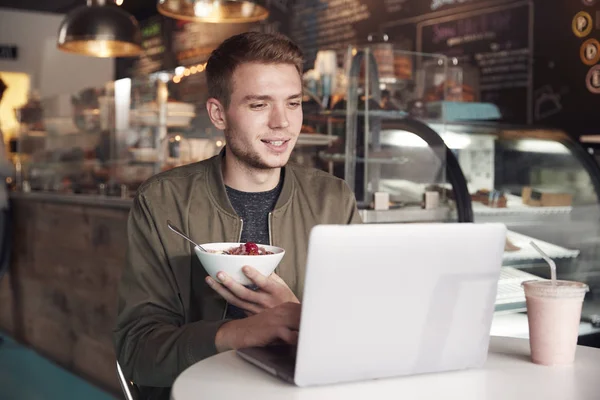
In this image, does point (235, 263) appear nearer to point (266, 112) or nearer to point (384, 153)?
point (266, 112)

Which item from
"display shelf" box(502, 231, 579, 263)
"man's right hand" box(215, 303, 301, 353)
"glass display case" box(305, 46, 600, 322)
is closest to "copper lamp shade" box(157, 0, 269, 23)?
"glass display case" box(305, 46, 600, 322)

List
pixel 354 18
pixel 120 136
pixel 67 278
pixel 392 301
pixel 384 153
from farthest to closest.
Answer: pixel 354 18 → pixel 120 136 → pixel 67 278 → pixel 384 153 → pixel 392 301

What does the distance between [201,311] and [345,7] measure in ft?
17.2

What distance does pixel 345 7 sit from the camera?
22.2 ft

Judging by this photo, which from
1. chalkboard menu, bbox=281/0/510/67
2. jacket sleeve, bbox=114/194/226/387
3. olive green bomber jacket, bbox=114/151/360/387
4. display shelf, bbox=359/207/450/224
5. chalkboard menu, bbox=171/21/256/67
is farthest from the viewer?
chalkboard menu, bbox=171/21/256/67

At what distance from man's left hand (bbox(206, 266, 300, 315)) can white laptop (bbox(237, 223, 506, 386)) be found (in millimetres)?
224

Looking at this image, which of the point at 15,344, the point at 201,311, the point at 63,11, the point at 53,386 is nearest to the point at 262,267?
the point at 201,311

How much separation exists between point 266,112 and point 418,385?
914 mm

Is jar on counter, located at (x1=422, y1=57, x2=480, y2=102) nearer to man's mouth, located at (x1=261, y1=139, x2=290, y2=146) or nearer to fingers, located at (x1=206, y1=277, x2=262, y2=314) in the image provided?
man's mouth, located at (x1=261, y1=139, x2=290, y2=146)

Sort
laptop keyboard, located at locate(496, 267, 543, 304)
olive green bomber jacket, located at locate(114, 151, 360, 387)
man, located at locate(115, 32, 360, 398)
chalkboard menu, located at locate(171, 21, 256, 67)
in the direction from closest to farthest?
olive green bomber jacket, located at locate(114, 151, 360, 387)
man, located at locate(115, 32, 360, 398)
laptop keyboard, located at locate(496, 267, 543, 304)
chalkboard menu, located at locate(171, 21, 256, 67)

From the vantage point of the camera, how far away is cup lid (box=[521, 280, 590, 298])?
133 cm

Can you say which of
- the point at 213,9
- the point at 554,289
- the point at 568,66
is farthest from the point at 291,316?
Result: the point at 568,66

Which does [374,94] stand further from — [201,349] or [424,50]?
[424,50]

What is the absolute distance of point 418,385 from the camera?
4.13 ft
